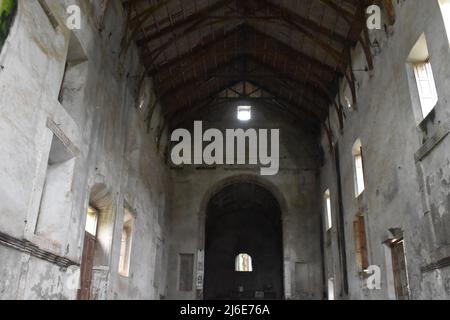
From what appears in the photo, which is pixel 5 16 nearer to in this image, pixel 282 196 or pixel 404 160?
pixel 404 160

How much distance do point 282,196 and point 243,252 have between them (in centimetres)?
1111

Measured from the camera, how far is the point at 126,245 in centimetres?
1462

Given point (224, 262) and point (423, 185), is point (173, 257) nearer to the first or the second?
point (224, 262)

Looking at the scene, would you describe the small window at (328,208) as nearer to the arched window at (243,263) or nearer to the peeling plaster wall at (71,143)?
the peeling plaster wall at (71,143)

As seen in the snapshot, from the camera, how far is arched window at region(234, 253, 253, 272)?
31438 mm

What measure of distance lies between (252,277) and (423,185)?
22.8 m

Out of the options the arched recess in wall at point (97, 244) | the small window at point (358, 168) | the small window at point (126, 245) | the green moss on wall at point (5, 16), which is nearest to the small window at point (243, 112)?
the small window at point (358, 168)

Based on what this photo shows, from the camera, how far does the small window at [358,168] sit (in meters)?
14.7

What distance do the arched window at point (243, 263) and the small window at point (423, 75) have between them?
76.7 feet

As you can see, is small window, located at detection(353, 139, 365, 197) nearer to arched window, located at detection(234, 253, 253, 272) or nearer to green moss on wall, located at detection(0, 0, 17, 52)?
green moss on wall, located at detection(0, 0, 17, 52)

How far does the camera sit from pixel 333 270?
17781 millimetres

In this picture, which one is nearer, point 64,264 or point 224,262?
point 64,264
